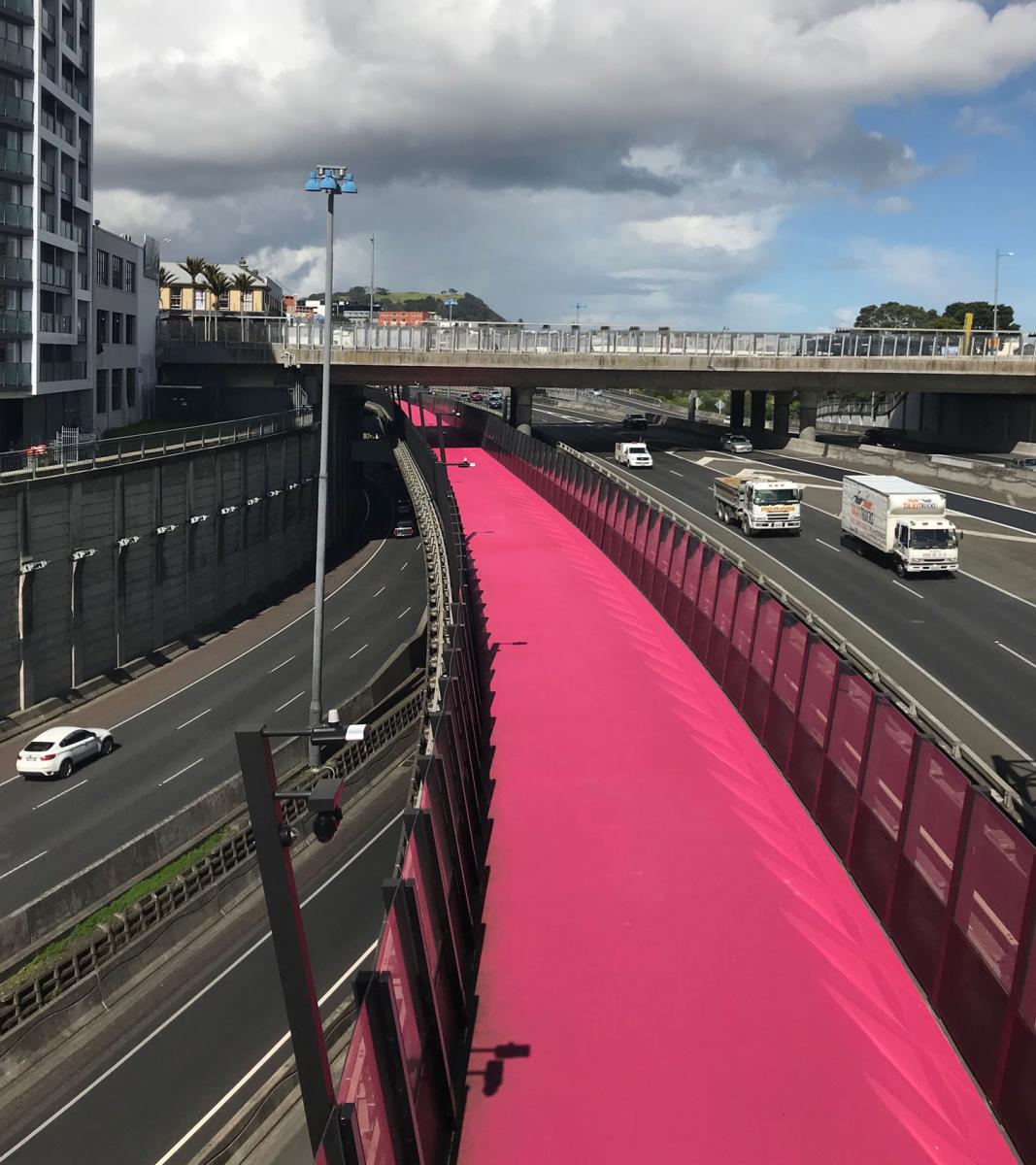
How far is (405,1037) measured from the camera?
9.34 meters

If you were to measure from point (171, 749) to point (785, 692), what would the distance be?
28032 millimetres

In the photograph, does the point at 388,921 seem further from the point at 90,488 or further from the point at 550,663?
the point at 90,488

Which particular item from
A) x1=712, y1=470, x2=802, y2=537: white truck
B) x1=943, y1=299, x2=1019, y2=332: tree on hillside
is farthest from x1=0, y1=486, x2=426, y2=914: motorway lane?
x1=943, y1=299, x2=1019, y2=332: tree on hillside

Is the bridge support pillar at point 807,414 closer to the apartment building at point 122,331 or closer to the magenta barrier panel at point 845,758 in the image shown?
the apartment building at point 122,331

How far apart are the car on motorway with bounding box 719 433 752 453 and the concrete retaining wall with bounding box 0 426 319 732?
34.3 meters

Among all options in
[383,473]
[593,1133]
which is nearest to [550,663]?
[593,1133]

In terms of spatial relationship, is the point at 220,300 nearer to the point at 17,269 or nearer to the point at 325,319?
the point at 17,269

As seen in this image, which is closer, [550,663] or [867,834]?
[867,834]

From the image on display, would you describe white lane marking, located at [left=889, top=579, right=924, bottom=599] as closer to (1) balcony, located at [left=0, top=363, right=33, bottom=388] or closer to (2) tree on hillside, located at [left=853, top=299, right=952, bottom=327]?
(1) balcony, located at [left=0, top=363, right=33, bottom=388]

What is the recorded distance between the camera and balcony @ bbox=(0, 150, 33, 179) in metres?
53.7

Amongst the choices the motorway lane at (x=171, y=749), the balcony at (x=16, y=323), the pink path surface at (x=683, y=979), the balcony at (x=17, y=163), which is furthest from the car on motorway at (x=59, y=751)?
the balcony at (x=17, y=163)

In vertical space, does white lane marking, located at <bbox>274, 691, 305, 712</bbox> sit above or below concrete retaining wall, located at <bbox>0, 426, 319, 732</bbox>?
below

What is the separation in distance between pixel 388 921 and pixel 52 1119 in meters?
16.4

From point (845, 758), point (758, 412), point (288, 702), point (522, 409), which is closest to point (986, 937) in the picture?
point (845, 758)
